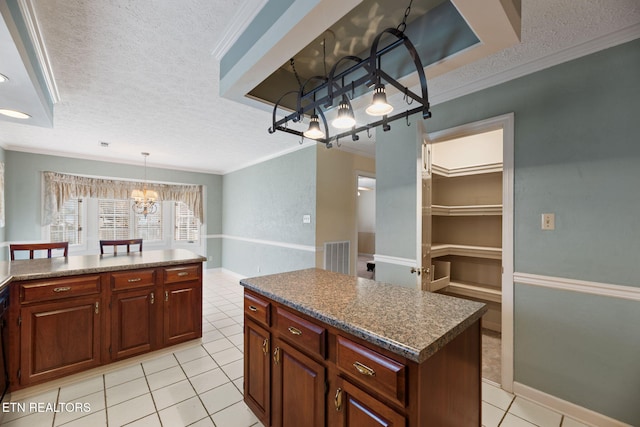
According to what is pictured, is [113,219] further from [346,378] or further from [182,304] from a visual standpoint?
[346,378]

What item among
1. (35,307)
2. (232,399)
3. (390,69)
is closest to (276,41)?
(390,69)

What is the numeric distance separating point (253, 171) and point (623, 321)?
5252mm

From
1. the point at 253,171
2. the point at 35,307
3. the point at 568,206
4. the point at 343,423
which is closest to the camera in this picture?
the point at 343,423

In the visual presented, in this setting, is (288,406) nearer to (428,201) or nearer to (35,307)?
(428,201)

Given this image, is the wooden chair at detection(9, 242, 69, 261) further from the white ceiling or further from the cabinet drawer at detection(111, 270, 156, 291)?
the white ceiling

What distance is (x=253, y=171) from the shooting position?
5.45m

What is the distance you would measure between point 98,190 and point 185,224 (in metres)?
1.79

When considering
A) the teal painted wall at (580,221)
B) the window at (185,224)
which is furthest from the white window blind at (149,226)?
the teal painted wall at (580,221)

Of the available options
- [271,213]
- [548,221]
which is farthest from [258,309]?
[271,213]

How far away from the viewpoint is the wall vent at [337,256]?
414cm

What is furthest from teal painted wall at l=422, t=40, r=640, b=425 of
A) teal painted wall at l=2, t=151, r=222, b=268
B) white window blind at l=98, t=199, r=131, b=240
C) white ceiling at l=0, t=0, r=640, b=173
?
white window blind at l=98, t=199, r=131, b=240

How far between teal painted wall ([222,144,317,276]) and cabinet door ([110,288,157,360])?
213cm

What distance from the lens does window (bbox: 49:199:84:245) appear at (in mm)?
4824

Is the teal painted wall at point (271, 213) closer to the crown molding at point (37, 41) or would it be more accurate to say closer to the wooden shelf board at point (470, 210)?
the wooden shelf board at point (470, 210)
